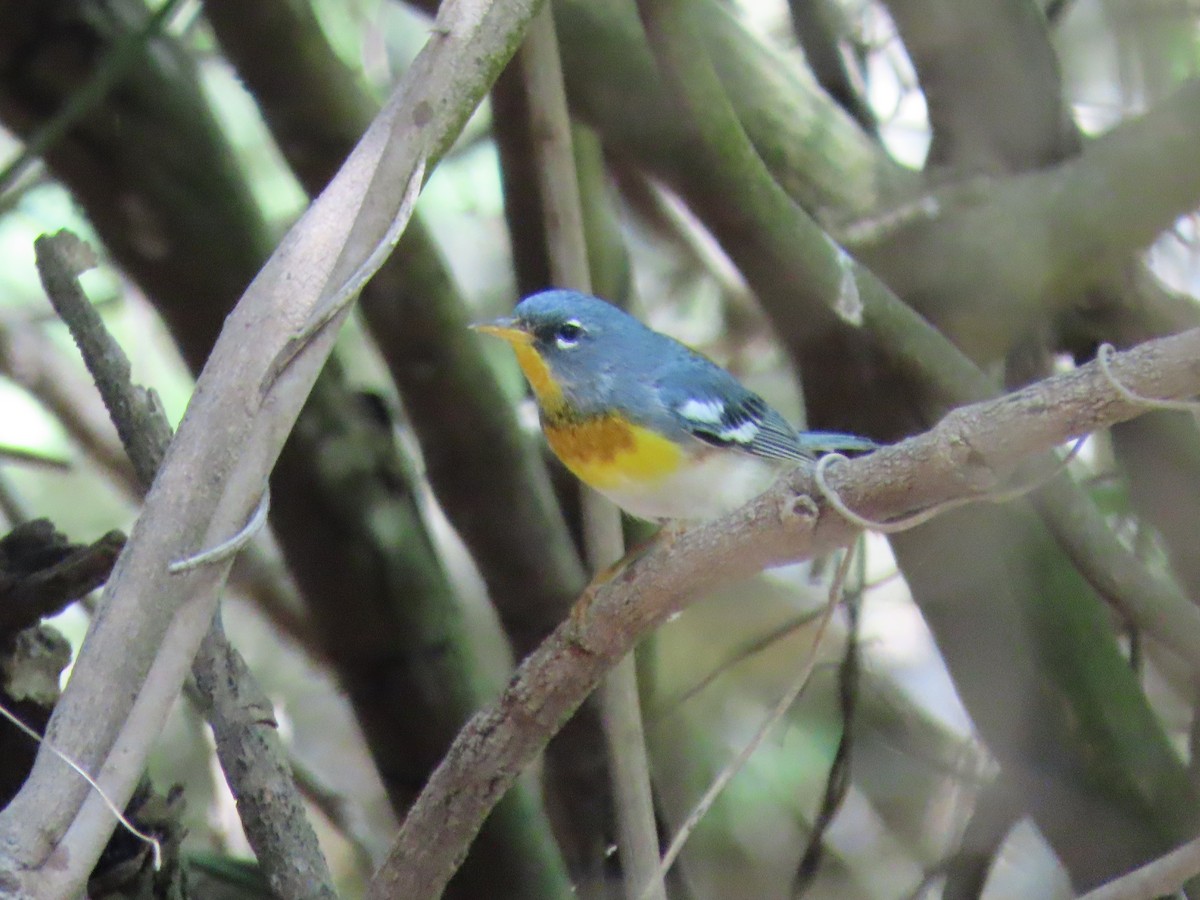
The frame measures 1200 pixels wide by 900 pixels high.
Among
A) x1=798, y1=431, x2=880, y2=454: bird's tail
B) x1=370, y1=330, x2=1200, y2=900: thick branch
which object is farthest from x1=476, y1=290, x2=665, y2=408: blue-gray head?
x1=370, y1=330, x2=1200, y2=900: thick branch

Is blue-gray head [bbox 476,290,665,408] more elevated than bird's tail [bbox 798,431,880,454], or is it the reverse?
blue-gray head [bbox 476,290,665,408]

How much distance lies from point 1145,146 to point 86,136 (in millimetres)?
1924

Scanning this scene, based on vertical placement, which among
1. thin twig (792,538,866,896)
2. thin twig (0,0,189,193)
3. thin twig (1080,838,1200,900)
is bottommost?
thin twig (1080,838,1200,900)

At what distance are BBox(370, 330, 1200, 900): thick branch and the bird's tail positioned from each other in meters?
0.61

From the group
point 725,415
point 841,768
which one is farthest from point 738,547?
point 841,768

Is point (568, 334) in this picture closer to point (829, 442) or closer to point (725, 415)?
point (725, 415)

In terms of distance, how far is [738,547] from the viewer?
4.37ft

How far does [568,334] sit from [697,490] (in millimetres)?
357

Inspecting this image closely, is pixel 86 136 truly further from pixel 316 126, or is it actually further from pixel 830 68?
pixel 830 68

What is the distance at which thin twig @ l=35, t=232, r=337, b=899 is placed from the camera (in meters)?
1.73

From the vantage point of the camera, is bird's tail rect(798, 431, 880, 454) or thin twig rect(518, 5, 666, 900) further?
bird's tail rect(798, 431, 880, 454)

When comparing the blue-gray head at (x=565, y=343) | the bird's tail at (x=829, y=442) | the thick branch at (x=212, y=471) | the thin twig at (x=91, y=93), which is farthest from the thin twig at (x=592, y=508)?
the thin twig at (x=91, y=93)

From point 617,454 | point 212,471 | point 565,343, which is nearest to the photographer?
point 212,471

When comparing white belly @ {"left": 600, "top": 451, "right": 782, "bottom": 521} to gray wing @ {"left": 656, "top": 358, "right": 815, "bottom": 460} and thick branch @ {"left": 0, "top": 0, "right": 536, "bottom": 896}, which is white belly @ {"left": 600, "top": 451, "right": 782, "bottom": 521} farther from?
thick branch @ {"left": 0, "top": 0, "right": 536, "bottom": 896}
